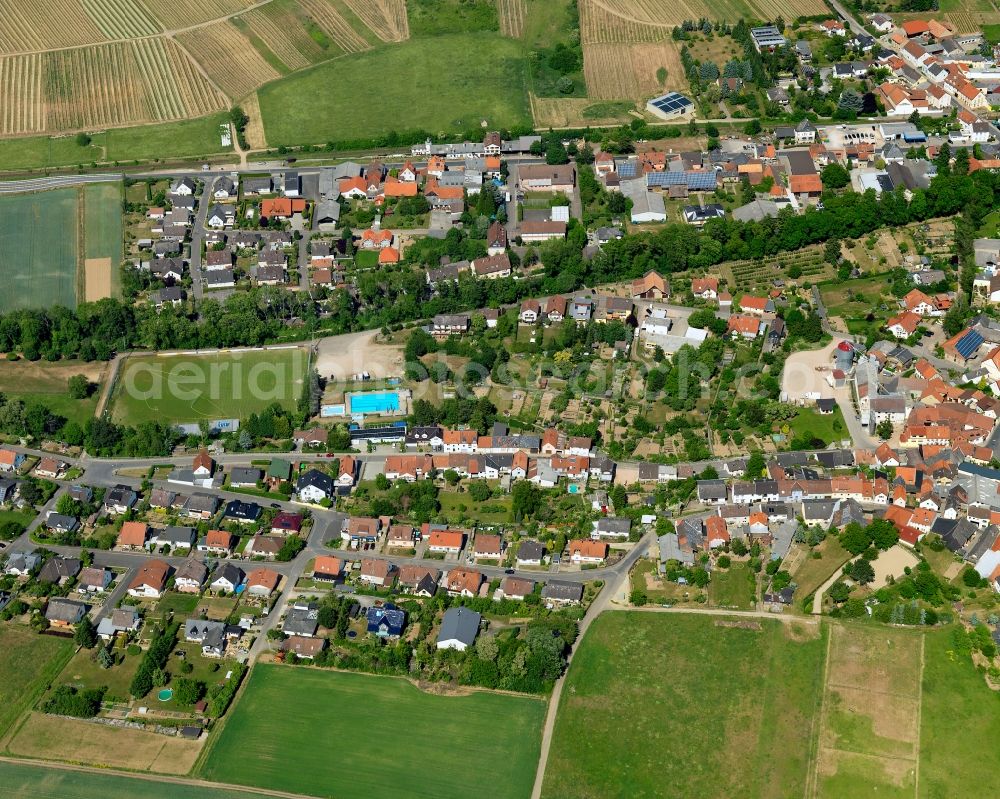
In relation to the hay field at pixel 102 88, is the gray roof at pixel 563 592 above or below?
below

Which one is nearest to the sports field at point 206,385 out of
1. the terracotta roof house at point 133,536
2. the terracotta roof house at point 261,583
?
the terracotta roof house at point 133,536

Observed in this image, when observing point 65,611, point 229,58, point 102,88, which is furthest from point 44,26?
point 65,611

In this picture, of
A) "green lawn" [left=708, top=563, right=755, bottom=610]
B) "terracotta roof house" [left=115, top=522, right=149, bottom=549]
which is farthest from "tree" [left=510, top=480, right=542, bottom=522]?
"terracotta roof house" [left=115, top=522, right=149, bottom=549]

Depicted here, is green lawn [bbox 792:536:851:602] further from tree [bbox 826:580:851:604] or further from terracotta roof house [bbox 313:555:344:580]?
terracotta roof house [bbox 313:555:344:580]

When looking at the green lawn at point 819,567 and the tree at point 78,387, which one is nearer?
the green lawn at point 819,567

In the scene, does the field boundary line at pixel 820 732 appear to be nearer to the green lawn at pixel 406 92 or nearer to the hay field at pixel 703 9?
the green lawn at pixel 406 92

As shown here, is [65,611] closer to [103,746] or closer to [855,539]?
[103,746]

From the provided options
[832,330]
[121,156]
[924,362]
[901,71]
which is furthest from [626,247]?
[121,156]
